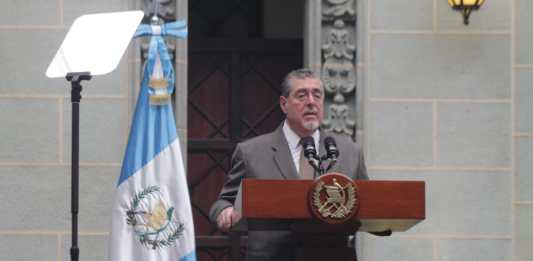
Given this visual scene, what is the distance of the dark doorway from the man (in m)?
4.17

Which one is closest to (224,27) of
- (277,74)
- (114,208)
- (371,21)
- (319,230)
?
(277,74)

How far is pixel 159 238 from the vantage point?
11672mm

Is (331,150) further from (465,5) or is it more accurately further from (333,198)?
(465,5)

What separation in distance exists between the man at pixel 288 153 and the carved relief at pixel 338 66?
3154mm

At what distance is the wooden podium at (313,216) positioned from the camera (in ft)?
28.0

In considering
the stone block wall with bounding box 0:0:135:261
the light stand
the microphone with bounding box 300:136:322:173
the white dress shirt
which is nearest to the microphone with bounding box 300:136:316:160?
the microphone with bounding box 300:136:322:173

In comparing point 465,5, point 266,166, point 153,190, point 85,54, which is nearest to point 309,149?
point 266,166

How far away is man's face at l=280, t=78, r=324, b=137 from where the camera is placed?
9.47m

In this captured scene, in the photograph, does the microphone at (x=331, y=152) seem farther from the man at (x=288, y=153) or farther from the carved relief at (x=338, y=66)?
the carved relief at (x=338, y=66)

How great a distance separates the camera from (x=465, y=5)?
12.8 meters

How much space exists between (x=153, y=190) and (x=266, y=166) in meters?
2.34

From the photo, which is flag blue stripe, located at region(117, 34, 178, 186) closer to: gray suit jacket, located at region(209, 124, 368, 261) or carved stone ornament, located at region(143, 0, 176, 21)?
carved stone ornament, located at region(143, 0, 176, 21)

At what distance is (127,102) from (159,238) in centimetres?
153

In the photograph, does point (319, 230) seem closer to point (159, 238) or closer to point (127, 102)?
point (159, 238)
